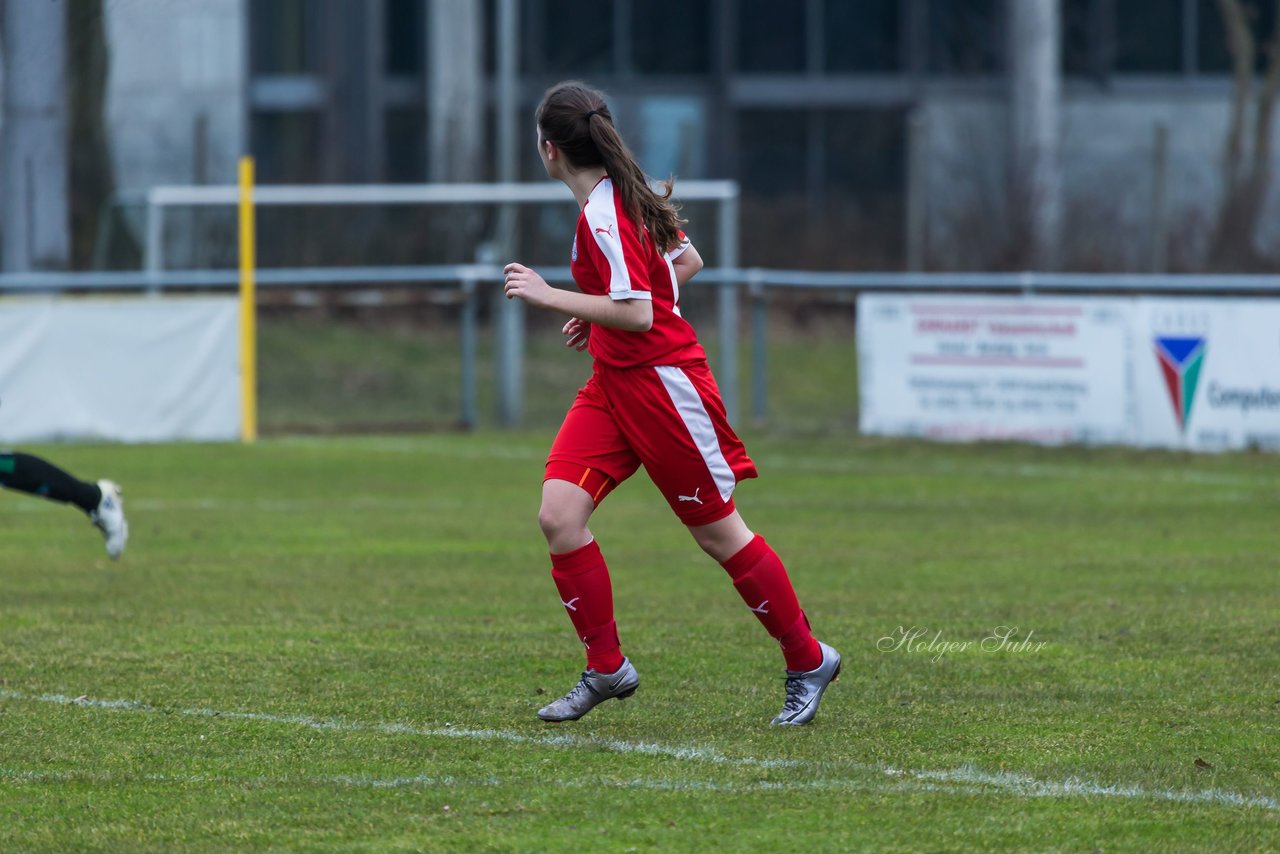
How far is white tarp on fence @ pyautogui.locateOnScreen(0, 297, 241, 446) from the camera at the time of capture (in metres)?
16.6

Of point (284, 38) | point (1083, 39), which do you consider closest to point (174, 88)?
point (284, 38)

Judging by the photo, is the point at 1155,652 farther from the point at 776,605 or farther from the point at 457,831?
the point at 457,831

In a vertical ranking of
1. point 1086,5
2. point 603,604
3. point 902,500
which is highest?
point 1086,5

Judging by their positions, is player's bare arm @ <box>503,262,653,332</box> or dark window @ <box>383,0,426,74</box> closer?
player's bare arm @ <box>503,262,653,332</box>

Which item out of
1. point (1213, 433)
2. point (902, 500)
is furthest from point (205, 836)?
point (1213, 433)

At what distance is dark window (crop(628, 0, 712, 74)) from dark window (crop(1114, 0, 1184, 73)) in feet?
22.0

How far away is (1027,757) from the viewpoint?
17.3ft

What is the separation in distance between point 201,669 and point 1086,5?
90.9 ft

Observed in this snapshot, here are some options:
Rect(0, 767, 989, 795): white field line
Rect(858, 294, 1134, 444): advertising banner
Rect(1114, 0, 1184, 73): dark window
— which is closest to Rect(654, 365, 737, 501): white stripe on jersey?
Rect(0, 767, 989, 795): white field line

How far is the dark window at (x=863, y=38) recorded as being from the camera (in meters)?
31.9

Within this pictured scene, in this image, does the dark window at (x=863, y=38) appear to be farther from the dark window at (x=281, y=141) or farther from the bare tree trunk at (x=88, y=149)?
the bare tree trunk at (x=88, y=149)

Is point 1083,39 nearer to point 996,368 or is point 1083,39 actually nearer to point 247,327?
point 996,368

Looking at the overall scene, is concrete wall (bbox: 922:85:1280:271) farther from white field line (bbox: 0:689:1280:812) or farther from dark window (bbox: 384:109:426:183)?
white field line (bbox: 0:689:1280:812)

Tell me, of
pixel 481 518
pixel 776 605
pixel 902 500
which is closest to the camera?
pixel 776 605
